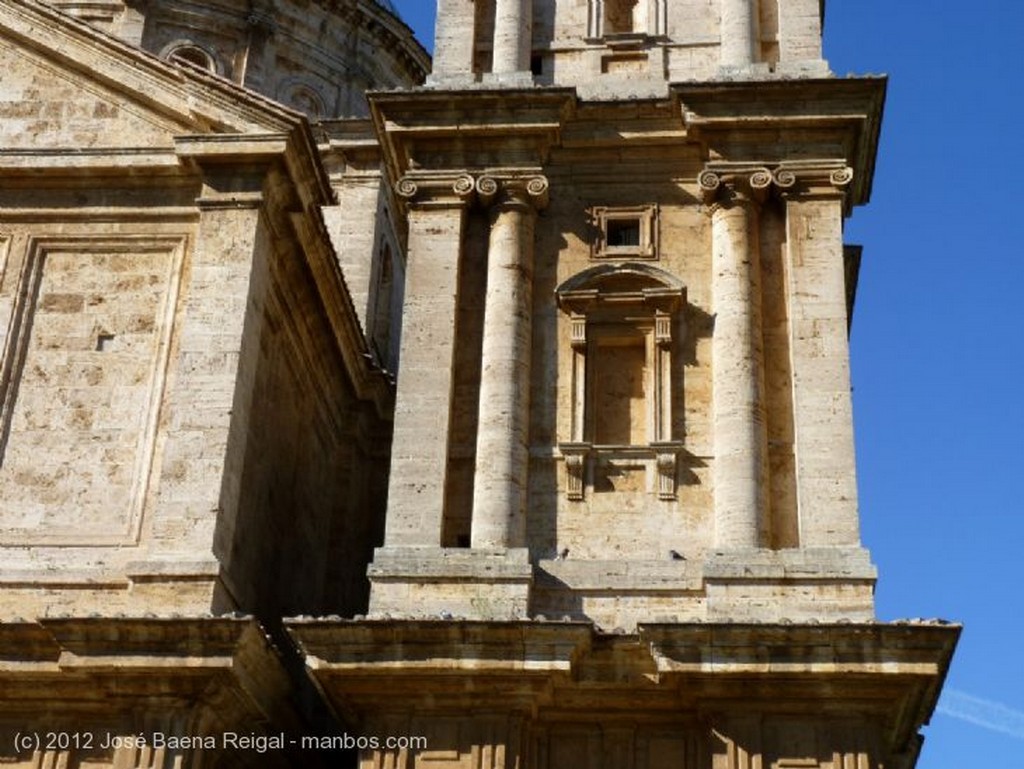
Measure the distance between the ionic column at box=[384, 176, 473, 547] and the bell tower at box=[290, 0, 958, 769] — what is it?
3cm

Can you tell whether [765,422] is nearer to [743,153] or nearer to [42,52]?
[743,153]

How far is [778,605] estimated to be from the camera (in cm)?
1573

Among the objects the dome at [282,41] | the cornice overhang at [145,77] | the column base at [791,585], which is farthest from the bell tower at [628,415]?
the dome at [282,41]

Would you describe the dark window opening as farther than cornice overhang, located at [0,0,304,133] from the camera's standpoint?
No

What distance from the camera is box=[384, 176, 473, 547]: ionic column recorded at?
16.6m

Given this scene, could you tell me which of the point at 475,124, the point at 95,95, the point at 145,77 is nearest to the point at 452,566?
the point at 475,124

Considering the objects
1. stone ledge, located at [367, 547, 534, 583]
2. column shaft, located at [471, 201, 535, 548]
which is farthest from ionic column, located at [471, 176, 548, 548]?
stone ledge, located at [367, 547, 534, 583]

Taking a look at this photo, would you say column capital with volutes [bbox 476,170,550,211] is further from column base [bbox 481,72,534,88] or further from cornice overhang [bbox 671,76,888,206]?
cornice overhang [bbox 671,76,888,206]

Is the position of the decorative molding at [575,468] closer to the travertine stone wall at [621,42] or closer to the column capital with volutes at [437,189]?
the column capital with volutes at [437,189]

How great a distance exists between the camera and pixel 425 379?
1730 centimetres

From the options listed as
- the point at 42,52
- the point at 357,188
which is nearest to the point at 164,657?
the point at 42,52

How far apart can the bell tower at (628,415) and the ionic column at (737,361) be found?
34 mm

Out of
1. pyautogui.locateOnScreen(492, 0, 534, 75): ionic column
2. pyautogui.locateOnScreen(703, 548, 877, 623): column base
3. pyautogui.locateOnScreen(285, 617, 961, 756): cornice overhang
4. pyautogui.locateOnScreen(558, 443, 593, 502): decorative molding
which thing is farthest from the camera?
pyautogui.locateOnScreen(492, 0, 534, 75): ionic column

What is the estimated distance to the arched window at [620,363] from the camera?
669 inches
